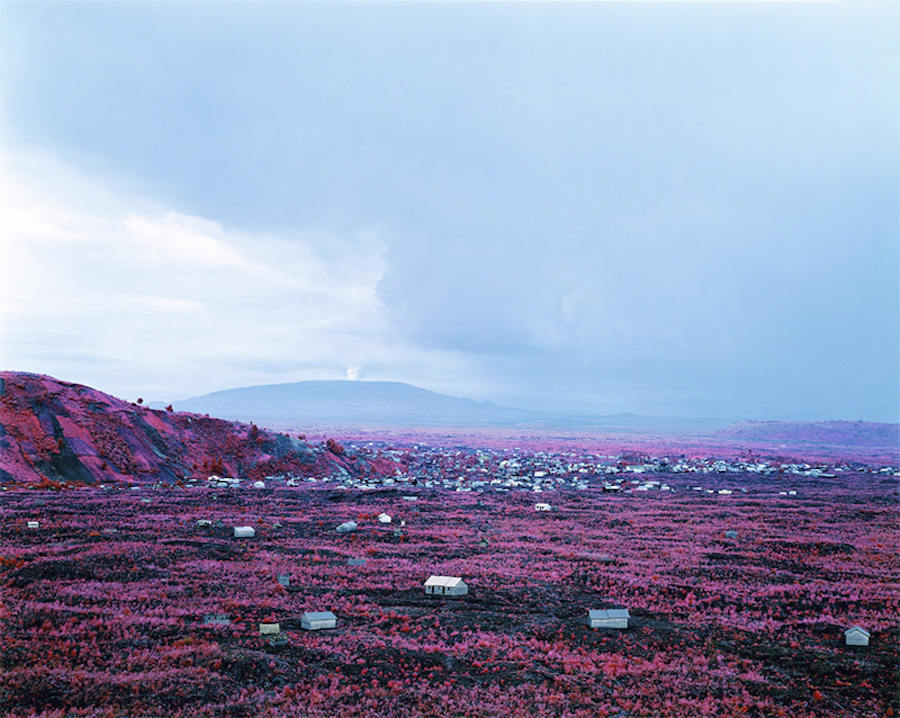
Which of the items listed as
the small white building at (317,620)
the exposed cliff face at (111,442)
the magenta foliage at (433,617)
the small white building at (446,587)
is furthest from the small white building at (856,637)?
the exposed cliff face at (111,442)

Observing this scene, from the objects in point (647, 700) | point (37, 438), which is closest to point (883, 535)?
point (647, 700)

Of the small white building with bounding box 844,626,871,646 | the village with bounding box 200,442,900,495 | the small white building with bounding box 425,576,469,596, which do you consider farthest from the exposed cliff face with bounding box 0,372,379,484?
the small white building with bounding box 844,626,871,646

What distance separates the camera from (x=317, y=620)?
38.9ft

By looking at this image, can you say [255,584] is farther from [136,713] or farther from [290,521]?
[290,521]

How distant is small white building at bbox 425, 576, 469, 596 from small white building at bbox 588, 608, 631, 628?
366 cm

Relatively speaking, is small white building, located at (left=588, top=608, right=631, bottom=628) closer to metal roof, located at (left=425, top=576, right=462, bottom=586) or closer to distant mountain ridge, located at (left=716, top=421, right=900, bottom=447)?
metal roof, located at (left=425, top=576, right=462, bottom=586)

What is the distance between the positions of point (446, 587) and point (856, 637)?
9.33 meters

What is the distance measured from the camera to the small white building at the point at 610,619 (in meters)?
12.6

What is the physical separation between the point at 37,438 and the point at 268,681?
1396 inches

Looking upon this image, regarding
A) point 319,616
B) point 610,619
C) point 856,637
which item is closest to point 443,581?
point 319,616

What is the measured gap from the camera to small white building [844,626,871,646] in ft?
37.8

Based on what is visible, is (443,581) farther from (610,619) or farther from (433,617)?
(610,619)

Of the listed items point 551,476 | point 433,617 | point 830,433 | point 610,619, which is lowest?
point 830,433

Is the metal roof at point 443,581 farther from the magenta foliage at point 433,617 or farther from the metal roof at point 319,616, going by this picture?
the metal roof at point 319,616
